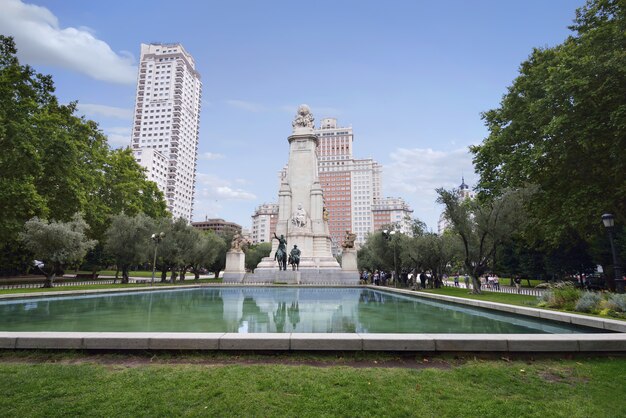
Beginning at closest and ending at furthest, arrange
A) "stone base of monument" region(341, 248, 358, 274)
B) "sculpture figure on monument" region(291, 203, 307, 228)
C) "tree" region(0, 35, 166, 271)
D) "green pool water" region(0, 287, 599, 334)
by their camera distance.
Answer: "green pool water" region(0, 287, 599, 334), "tree" region(0, 35, 166, 271), "stone base of monument" region(341, 248, 358, 274), "sculpture figure on monument" region(291, 203, 307, 228)

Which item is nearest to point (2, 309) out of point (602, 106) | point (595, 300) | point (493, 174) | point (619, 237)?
point (595, 300)

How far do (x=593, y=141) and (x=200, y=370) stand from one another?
20.6 m

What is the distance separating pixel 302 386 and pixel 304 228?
39.2 m

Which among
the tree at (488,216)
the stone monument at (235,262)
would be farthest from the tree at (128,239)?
the tree at (488,216)

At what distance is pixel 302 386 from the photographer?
16.1 feet

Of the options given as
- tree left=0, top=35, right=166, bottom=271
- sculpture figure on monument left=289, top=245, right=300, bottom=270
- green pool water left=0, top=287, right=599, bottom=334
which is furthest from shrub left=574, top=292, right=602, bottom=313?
tree left=0, top=35, right=166, bottom=271

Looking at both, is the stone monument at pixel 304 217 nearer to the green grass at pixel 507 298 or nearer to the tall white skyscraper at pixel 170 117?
the green grass at pixel 507 298

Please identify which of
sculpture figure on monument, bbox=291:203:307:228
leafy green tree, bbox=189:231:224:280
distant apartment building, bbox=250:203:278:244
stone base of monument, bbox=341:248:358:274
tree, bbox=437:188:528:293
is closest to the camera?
tree, bbox=437:188:528:293

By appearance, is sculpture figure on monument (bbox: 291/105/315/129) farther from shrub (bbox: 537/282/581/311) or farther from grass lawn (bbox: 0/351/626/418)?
grass lawn (bbox: 0/351/626/418)

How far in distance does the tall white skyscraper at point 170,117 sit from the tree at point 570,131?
114046 millimetres

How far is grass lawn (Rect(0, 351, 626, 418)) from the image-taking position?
4.27 m

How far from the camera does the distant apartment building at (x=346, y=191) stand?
481ft

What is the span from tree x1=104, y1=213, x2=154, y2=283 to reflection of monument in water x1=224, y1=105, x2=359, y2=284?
9.24 m

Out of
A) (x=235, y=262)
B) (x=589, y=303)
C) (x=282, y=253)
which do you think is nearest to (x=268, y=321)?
(x=589, y=303)
